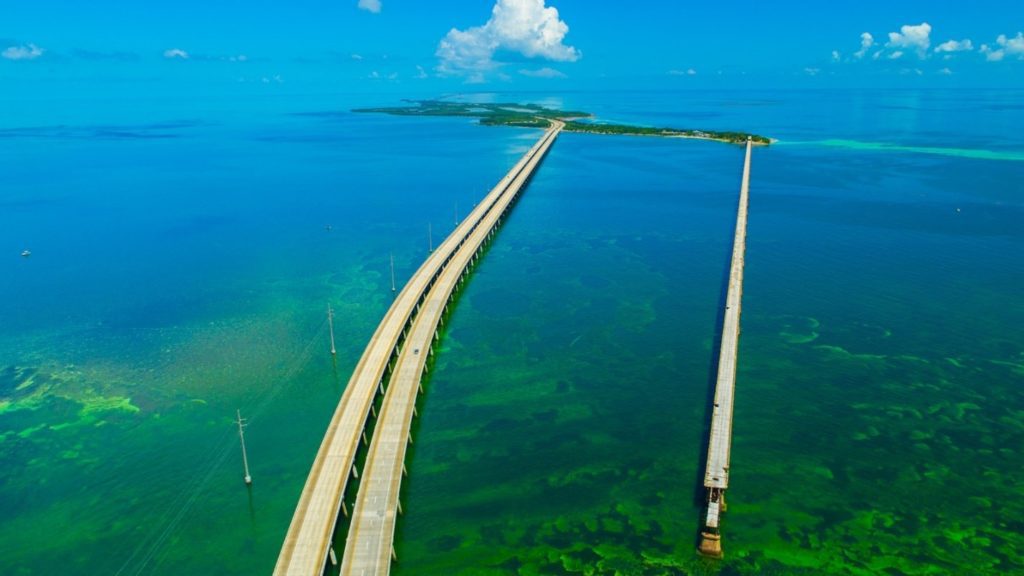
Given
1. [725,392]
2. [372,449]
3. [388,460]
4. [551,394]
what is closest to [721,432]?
[725,392]

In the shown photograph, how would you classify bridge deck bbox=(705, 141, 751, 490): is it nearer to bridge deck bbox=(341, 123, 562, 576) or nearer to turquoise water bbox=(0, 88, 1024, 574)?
turquoise water bbox=(0, 88, 1024, 574)

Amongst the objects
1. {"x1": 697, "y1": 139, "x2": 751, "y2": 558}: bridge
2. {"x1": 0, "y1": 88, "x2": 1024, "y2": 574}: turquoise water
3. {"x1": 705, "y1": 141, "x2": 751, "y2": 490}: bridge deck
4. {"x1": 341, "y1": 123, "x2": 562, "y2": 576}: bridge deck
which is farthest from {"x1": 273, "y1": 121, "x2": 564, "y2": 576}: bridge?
{"x1": 705, "y1": 141, "x2": 751, "y2": 490}: bridge deck

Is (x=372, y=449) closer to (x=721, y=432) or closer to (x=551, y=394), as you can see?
(x=551, y=394)

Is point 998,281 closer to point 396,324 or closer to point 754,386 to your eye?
point 754,386

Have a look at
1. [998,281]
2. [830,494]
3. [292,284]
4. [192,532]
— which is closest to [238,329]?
[292,284]

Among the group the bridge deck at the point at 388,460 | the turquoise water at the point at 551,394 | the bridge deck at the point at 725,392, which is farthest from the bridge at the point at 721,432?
the bridge deck at the point at 388,460

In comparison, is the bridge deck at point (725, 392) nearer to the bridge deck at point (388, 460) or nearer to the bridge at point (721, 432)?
the bridge at point (721, 432)
